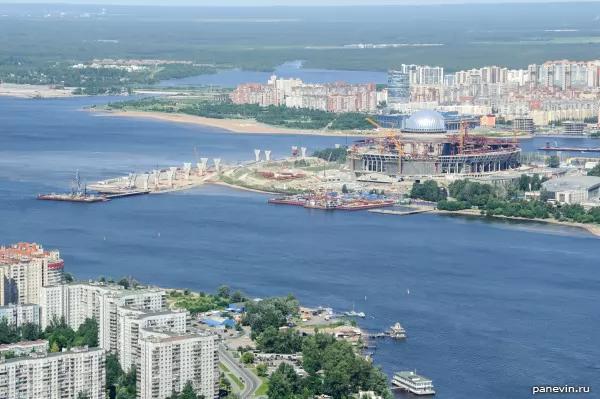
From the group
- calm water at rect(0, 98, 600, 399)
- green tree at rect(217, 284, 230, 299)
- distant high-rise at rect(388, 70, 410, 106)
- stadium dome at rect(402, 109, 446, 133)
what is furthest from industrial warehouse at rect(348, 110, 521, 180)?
distant high-rise at rect(388, 70, 410, 106)

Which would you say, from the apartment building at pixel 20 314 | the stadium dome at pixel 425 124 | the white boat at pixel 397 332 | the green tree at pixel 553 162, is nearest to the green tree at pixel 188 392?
the apartment building at pixel 20 314

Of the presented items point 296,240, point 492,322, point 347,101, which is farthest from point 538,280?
point 347,101

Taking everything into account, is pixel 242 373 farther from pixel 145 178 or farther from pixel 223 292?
pixel 145 178

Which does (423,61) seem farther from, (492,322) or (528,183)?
(492,322)

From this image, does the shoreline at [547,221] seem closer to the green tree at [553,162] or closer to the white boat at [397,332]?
the green tree at [553,162]

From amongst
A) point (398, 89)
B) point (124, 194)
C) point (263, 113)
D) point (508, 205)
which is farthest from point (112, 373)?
point (398, 89)
